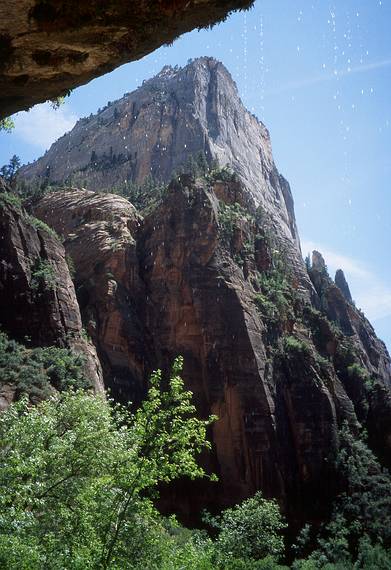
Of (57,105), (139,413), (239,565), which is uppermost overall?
(57,105)

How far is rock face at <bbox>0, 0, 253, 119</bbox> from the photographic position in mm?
8258

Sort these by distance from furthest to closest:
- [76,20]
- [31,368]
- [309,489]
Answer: [309,489] → [31,368] → [76,20]

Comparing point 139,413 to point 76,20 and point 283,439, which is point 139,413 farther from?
point 283,439

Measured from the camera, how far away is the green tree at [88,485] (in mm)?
10508

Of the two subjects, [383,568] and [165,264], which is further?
[165,264]

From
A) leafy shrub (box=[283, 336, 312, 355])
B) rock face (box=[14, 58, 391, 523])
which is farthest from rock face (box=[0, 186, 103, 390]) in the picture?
leafy shrub (box=[283, 336, 312, 355])

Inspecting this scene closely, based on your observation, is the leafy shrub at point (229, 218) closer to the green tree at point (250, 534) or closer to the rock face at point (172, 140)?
the green tree at point (250, 534)

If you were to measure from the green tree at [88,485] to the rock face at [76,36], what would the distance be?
288 inches

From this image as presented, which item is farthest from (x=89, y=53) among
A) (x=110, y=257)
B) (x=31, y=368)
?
(x=110, y=257)

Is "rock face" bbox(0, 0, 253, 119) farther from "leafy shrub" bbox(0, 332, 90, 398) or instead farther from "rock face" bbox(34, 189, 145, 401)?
"rock face" bbox(34, 189, 145, 401)

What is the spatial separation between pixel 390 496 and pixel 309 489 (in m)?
7.89

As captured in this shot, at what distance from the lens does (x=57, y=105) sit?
12.4 meters

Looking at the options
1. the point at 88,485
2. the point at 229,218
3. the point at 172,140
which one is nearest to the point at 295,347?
the point at 229,218

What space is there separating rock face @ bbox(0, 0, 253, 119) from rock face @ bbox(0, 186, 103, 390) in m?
26.6
